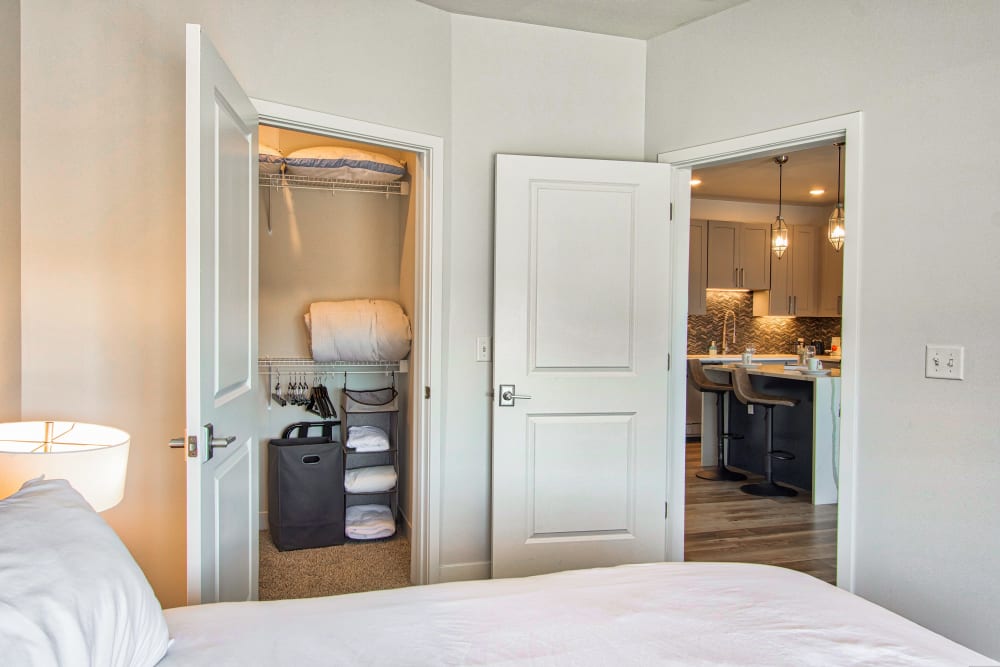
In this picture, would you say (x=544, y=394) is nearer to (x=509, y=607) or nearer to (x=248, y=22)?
(x=509, y=607)

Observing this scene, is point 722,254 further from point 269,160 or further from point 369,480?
point 269,160

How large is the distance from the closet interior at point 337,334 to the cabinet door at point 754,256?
4.70 metres

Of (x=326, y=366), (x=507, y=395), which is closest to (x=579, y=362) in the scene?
(x=507, y=395)

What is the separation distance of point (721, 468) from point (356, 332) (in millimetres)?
3590

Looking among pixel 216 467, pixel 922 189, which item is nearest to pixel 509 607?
pixel 216 467

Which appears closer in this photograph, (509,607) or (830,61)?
(509,607)

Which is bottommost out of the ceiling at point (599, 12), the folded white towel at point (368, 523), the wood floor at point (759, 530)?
the wood floor at point (759, 530)

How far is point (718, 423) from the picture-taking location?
5691 millimetres

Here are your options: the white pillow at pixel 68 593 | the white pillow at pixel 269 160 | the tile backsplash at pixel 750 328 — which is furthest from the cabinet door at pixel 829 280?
the white pillow at pixel 68 593

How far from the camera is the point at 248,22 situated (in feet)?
7.77

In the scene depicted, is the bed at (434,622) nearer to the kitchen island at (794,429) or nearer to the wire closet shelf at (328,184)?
the wire closet shelf at (328,184)

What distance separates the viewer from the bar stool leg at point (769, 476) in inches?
193

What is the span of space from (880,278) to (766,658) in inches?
65.6

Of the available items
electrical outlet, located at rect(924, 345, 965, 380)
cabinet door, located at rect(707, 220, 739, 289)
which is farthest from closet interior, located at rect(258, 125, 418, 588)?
cabinet door, located at rect(707, 220, 739, 289)
